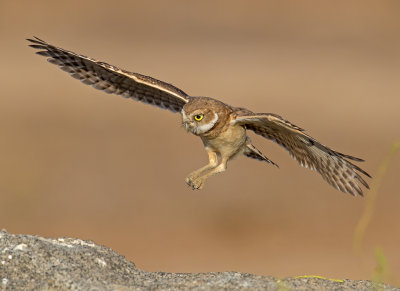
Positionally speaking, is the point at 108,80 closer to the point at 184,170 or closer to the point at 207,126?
the point at 207,126

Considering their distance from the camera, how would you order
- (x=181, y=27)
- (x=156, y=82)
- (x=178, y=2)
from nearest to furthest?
(x=156, y=82) < (x=181, y=27) < (x=178, y=2)

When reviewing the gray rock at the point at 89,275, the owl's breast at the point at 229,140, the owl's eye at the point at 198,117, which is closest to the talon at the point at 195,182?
the owl's breast at the point at 229,140

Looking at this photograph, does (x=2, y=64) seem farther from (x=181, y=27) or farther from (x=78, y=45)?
(x=181, y=27)

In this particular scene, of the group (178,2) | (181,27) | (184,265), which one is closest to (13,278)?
(184,265)

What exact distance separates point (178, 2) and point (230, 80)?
1009cm

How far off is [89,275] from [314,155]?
11.2 feet

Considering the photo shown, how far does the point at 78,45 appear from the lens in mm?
29016

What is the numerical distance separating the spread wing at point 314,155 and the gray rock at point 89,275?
6.05ft

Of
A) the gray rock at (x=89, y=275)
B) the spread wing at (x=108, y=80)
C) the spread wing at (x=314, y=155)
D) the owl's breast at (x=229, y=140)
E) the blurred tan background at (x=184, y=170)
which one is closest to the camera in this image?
the gray rock at (x=89, y=275)

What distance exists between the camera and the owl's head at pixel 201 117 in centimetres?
906

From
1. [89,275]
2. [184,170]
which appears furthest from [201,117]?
[184,170]

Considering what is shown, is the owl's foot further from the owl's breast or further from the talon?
the owl's breast

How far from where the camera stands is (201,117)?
29.7ft

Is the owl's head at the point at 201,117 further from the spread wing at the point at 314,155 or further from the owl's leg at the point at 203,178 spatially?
the owl's leg at the point at 203,178
